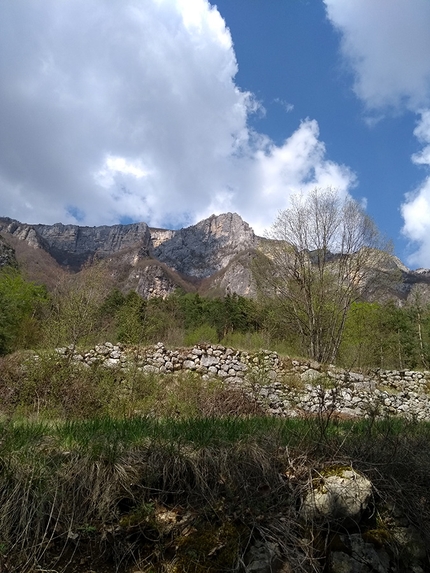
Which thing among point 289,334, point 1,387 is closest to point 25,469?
point 1,387

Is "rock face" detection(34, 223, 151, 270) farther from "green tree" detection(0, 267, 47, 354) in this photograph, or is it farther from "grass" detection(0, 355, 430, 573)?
"grass" detection(0, 355, 430, 573)

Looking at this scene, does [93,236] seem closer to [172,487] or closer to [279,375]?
[279,375]

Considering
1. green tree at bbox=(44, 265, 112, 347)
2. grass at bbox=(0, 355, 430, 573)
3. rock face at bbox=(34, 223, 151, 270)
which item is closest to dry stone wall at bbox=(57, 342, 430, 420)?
green tree at bbox=(44, 265, 112, 347)

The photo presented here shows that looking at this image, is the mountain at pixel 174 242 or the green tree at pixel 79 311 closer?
the green tree at pixel 79 311

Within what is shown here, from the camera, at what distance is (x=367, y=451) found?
3.74 meters

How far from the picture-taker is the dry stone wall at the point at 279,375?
1029 centimetres

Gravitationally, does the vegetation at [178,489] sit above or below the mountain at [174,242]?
below

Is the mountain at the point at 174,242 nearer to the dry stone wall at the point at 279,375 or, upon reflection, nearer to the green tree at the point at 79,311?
the dry stone wall at the point at 279,375

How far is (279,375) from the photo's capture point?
12.1 meters

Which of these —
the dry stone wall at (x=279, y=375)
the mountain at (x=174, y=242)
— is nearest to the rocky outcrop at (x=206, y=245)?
the mountain at (x=174, y=242)

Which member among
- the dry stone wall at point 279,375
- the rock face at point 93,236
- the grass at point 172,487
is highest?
the rock face at point 93,236

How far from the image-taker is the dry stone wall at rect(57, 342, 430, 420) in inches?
405

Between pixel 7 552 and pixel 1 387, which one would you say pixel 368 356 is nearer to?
pixel 1 387

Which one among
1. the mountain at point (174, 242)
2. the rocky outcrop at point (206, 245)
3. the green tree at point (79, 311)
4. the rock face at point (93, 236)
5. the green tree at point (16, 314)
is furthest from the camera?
the rock face at point (93, 236)
